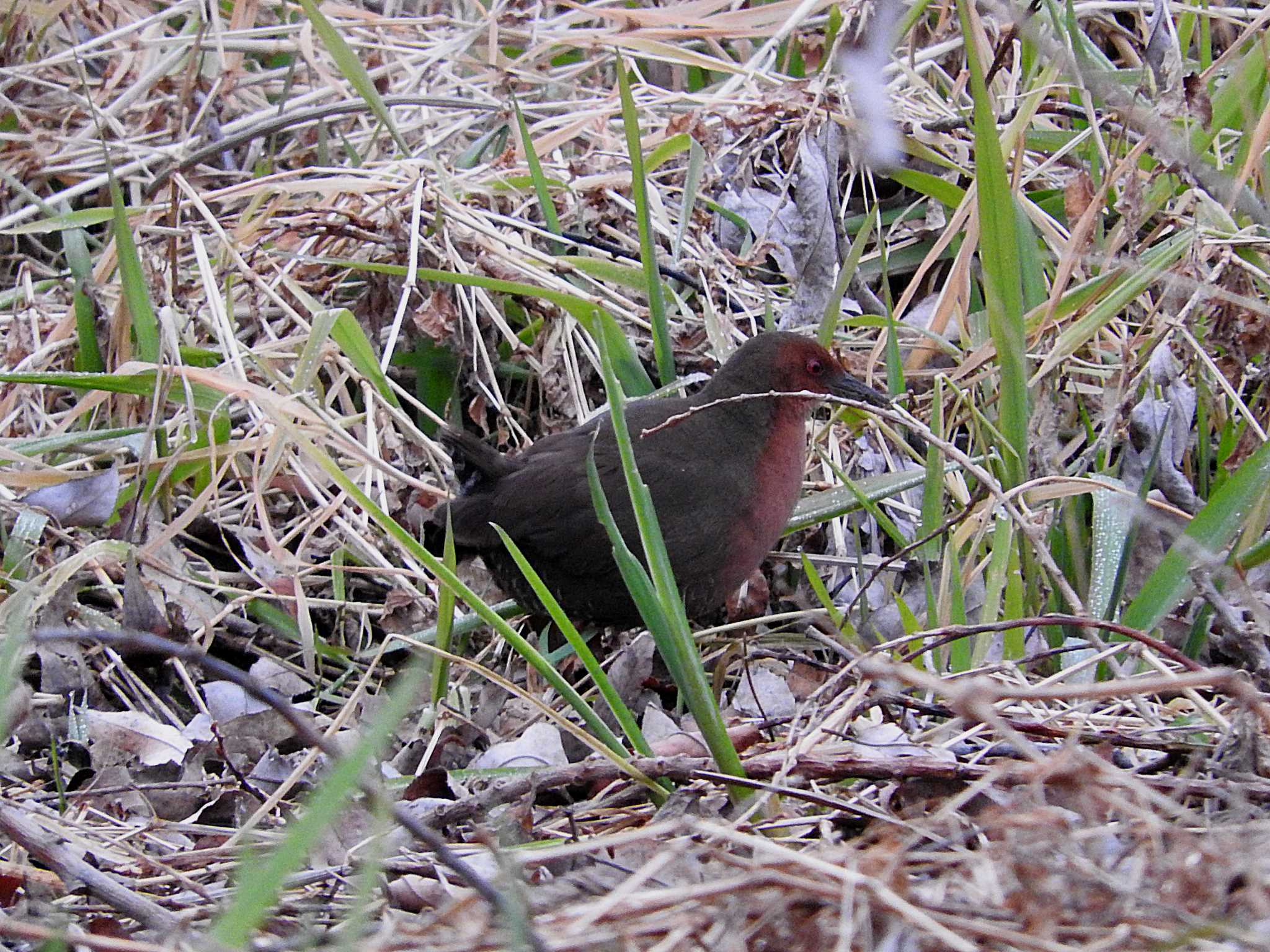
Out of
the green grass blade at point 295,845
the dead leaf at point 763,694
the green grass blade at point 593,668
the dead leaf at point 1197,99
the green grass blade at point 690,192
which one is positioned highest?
the dead leaf at point 1197,99

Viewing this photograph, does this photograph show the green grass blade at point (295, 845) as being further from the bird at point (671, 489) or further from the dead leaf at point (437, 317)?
the dead leaf at point (437, 317)

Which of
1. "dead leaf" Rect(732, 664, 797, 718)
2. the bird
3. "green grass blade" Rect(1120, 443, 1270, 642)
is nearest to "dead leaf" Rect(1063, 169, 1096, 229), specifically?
the bird

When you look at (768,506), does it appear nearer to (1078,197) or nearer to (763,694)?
(763,694)

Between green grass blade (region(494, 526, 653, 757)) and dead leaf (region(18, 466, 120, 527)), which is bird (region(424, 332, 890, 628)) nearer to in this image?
dead leaf (region(18, 466, 120, 527))

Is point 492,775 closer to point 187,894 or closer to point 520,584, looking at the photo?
point 187,894

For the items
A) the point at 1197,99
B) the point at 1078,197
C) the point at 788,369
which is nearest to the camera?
the point at 1197,99

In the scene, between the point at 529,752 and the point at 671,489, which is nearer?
the point at 529,752

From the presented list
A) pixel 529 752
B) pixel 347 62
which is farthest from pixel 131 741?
pixel 347 62

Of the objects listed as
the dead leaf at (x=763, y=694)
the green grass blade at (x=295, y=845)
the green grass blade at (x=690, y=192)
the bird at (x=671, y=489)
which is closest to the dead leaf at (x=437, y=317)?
the bird at (x=671, y=489)
